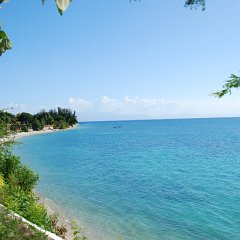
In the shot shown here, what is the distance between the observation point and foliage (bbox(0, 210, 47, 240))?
880 cm

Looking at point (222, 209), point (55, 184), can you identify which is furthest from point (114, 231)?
point (55, 184)

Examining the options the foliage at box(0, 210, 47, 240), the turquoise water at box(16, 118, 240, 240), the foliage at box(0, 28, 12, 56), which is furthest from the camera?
the turquoise water at box(16, 118, 240, 240)

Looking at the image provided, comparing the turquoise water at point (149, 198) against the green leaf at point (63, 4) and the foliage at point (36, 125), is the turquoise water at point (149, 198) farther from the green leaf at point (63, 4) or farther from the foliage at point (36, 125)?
the foliage at point (36, 125)

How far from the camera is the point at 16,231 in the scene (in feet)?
29.8

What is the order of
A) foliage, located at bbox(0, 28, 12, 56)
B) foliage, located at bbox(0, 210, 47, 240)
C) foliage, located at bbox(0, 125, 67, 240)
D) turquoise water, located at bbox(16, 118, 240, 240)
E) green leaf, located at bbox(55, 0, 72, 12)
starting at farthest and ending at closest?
→ 1. turquoise water, located at bbox(16, 118, 240, 240)
2. foliage, located at bbox(0, 125, 67, 240)
3. foliage, located at bbox(0, 210, 47, 240)
4. foliage, located at bbox(0, 28, 12, 56)
5. green leaf, located at bbox(55, 0, 72, 12)

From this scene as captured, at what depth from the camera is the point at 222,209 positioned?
24.3 metres

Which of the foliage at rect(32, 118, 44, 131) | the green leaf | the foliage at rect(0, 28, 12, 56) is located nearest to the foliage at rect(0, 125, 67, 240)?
the foliage at rect(0, 28, 12, 56)

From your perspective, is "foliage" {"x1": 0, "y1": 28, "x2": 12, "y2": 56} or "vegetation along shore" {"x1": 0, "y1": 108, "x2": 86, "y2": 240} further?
"vegetation along shore" {"x1": 0, "y1": 108, "x2": 86, "y2": 240}

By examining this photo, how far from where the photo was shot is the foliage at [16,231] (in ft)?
28.9

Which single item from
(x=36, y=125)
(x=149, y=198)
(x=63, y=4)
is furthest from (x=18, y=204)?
(x=36, y=125)

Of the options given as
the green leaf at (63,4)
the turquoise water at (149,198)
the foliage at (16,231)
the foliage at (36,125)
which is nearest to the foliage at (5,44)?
the green leaf at (63,4)

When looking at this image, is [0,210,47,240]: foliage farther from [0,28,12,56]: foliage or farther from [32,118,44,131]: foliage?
[32,118,44,131]: foliage

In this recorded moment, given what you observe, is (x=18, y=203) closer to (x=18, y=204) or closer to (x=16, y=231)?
(x=18, y=204)

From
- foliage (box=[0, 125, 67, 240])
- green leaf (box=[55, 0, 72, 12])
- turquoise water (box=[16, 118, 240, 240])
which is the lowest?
turquoise water (box=[16, 118, 240, 240])
